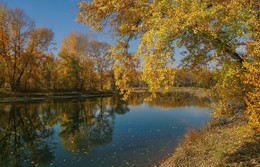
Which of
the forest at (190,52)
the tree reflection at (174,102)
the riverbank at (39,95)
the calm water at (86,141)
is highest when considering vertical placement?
the forest at (190,52)

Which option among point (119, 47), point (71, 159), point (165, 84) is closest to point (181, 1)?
point (165, 84)

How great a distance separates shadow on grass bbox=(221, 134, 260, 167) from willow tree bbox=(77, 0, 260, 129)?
86.2 inches

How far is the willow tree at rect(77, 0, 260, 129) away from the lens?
7645mm

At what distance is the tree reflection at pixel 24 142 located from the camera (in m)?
15.1

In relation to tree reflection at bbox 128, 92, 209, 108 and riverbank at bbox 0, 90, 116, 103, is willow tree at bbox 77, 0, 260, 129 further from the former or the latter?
riverbank at bbox 0, 90, 116, 103

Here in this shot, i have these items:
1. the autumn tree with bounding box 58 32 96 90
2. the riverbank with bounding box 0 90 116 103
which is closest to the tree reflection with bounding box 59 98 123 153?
the riverbank with bounding box 0 90 116 103

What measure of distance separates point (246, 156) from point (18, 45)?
5610 centimetres

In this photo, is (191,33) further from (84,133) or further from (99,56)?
(99,56)

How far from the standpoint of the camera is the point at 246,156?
10.6 m

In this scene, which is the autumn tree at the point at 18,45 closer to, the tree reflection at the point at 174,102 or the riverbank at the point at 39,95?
the riverbank at the point at 39,95

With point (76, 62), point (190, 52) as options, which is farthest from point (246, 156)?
point (76, 62)

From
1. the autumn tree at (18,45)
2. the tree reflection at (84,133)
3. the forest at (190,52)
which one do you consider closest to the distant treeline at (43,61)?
the autumn tree at (18,45)

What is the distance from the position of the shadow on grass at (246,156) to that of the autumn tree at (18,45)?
2074 inches

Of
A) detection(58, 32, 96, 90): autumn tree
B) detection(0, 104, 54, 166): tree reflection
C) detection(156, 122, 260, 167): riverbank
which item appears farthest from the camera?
detection(58, 32, 96, 90): autumn tree
